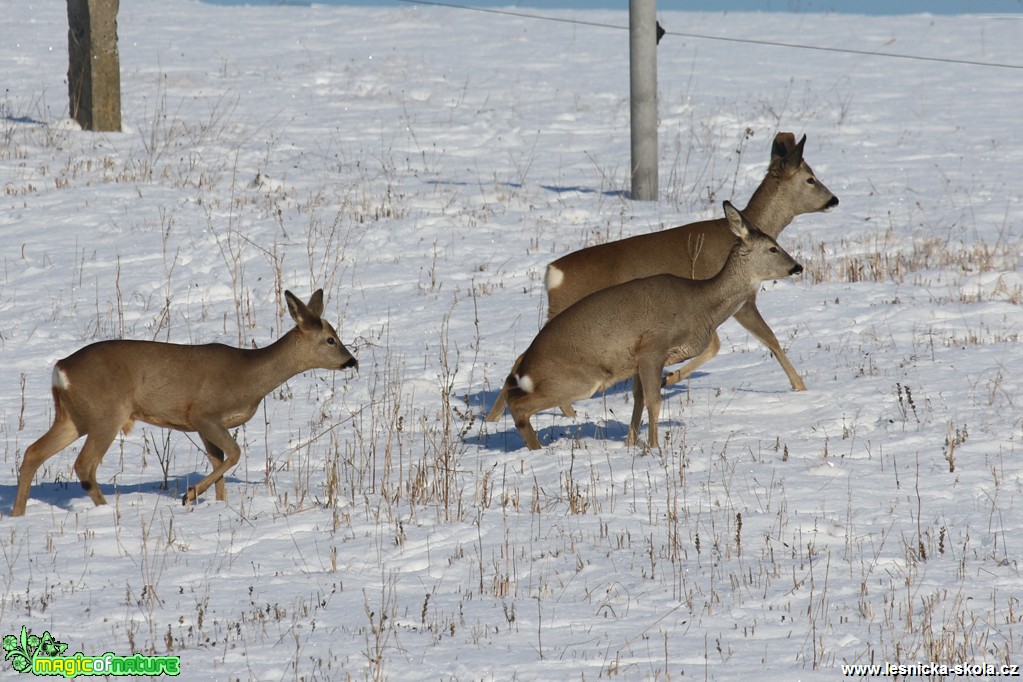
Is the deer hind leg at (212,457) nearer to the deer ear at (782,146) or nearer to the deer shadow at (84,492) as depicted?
the deer shadow at (84,492)

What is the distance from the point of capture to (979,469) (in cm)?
780

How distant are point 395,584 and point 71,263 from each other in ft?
30.6

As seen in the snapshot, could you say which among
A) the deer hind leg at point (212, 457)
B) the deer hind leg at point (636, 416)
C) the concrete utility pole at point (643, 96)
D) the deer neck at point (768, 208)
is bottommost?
the deer hind leg at point (212, 457)

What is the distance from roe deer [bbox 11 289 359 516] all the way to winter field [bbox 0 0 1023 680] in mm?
313

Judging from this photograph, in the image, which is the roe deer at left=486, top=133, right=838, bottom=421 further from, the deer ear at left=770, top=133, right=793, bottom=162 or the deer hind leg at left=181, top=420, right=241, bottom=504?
the deer hind leg at left=181, top=420, right=241, bottom=504

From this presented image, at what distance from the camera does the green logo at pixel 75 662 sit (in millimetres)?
4926

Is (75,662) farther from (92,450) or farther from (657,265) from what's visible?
(657,265)

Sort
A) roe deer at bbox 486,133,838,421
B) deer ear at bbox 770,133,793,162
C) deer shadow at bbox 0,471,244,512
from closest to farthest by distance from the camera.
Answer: deer shadow at bbox 0,471,244,512
roe deer at bbox 486,133,838,421
deer ear at bbox 770,133,793,162

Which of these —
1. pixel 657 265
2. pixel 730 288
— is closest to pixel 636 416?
pixel 730 288

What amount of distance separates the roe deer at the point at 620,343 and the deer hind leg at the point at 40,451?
110 inches

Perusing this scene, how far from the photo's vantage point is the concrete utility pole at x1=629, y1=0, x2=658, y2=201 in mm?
17031

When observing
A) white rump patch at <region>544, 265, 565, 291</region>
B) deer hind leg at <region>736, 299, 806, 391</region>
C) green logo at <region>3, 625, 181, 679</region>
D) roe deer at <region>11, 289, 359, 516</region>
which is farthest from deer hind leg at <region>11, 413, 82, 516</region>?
deer hind leg at <region>736, 299, 806, 391</region>

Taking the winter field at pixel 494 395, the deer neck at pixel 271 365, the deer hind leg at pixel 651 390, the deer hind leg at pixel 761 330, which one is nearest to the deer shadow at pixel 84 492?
the winter field at pixel 494 395

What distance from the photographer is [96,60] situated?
19.6 m
